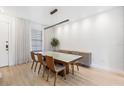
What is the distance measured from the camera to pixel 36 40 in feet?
19.2

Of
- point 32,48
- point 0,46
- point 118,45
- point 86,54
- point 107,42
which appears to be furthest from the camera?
point 32,48

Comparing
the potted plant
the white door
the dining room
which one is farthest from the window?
the white door

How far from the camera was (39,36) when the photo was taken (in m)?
6.05

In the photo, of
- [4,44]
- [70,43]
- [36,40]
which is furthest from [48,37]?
[4,44]

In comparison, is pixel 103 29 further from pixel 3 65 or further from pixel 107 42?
pixel 3 65

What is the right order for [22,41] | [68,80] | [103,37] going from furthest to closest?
[22,41]
[103,37]
[68,80]

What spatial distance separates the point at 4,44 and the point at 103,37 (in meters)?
4.61

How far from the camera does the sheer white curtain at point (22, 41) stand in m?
4.57

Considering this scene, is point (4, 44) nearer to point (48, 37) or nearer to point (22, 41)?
point (22, 41)

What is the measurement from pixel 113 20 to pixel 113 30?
0.41m

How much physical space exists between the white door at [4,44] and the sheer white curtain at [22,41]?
0.44m

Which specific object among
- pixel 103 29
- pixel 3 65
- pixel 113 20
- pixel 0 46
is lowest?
pixel 3 65

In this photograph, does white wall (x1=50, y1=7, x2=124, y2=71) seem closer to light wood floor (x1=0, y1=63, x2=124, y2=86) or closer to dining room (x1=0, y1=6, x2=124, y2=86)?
dining room (x1=0, y1=6, x2=124, y2=86)

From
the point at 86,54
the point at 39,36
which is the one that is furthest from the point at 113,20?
the point at 39,36
